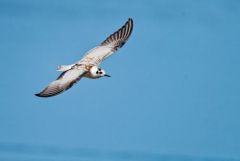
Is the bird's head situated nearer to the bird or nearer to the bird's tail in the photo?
the bird

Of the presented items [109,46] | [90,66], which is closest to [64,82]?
[90,66]

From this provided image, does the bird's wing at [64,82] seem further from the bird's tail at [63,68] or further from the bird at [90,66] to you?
the bird's tail at [63,68]

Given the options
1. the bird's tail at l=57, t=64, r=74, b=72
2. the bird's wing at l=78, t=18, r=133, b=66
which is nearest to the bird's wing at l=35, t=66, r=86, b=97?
the bird's tail at l=57, t=64, r=74, b=72

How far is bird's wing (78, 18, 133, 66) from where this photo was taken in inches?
634

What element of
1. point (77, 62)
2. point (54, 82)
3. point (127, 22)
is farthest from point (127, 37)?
point (54, 82)

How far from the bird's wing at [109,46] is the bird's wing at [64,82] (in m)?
0.83

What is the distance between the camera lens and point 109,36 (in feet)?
55.7

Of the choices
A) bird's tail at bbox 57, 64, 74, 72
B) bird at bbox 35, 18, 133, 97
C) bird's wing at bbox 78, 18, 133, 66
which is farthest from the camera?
bird's wing at bbox 78, 18, 133, 66

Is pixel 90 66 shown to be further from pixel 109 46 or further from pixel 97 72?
pixel 109 46

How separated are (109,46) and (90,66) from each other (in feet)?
3.94

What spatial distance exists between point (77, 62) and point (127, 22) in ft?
5.25

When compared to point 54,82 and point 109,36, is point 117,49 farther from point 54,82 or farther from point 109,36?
point 54,82

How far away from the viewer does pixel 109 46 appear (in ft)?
54.7

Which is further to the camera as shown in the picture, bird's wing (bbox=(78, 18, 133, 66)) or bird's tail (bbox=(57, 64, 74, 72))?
bird's wing (bbox=(78, 18, 133, 66))
